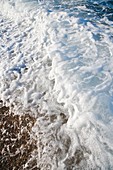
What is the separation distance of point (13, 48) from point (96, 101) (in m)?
2.69

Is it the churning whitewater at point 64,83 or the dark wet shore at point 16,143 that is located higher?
the churning whitewater at point 64,83

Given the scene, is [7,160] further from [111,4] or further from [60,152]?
[111,4]

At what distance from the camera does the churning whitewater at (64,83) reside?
2578 millimetres

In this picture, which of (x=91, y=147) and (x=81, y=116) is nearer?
(x=91, y=147)

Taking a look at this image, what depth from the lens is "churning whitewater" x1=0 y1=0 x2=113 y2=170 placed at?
2.58 meters

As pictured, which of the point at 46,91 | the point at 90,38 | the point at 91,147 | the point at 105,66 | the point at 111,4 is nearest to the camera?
the point at 91,147

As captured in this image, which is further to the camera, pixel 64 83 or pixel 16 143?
pixel 64 83

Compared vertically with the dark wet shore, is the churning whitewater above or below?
above

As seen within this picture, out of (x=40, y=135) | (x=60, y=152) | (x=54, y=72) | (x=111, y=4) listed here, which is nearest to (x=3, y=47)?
(x=54, y=72)

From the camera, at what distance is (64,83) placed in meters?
3.47

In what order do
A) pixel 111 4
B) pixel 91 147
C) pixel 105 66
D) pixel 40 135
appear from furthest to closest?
pixel 111 4, pixel 105 66, pixel 40 135, pixel 91 147

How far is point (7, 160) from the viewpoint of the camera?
2678 millimetres

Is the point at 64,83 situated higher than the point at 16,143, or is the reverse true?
the point at 64,83

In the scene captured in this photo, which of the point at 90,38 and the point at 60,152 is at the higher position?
the point at 90,38
